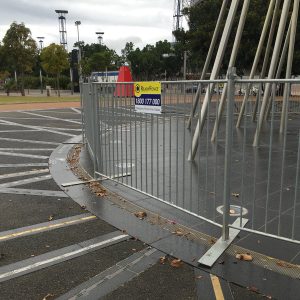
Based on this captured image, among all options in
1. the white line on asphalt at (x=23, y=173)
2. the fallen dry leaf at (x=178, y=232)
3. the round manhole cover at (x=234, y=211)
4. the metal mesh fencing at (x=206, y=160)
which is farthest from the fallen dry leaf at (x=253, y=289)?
the white line on asphalt at (x=23, y=173)

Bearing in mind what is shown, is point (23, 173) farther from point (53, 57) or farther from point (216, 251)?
point (53, 57)

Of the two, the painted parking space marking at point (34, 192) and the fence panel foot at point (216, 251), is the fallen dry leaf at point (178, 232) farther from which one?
the painted parking space marking at point (34, 192)

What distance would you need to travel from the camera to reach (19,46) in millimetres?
41094

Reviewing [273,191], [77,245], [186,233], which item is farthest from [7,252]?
[273,191]

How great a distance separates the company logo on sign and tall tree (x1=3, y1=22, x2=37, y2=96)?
40.0 m

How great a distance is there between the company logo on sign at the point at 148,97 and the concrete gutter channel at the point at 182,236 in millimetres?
1389

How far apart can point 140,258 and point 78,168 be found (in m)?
4.32

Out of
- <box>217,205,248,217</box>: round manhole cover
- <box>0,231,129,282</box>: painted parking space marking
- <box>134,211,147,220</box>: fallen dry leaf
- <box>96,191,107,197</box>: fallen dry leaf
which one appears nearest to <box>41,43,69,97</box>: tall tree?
<box>96,191,107,197</box>: fallen dry leaf

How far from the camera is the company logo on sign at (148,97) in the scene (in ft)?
15.9

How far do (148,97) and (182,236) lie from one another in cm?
190

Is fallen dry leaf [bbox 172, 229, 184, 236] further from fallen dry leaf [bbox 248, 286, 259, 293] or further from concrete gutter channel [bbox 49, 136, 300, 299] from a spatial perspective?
fallen dry leaf [bbox 248, 286, 259, 293]

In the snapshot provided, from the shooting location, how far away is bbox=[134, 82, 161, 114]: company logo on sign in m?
4.86

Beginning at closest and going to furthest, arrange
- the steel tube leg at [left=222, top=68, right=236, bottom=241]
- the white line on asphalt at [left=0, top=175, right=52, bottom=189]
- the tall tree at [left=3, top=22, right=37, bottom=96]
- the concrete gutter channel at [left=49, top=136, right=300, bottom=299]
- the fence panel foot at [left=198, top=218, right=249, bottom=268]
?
the concrete gutter channel at [left=49, top=136, right=300, bottom=299] → the fence panel foot at [left=198, top=218, right=249, bottom=268] → the steel tube leg at [left=222, top=68, right=236, bottom=241] → the white line on asphalt at [left=0, top=175, right=52, bottom=189] → the tall tree at [left=3, top=22, right=37, bottom=96]

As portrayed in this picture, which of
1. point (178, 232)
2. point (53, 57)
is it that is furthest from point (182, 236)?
point (53, 57)
